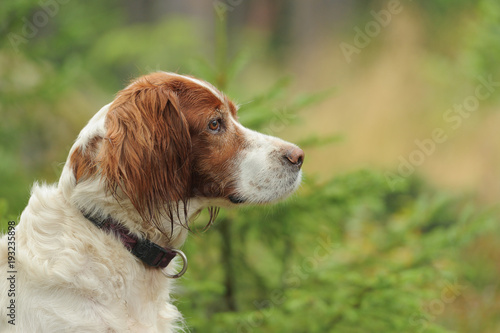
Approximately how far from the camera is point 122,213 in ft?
7.80

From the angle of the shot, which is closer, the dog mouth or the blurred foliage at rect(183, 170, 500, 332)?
the dog mouth

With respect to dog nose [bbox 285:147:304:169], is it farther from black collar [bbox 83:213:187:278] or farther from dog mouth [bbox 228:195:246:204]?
black collar [bbox 83:213:187:278]

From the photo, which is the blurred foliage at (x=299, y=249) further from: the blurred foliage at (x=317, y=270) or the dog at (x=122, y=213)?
the dog at (x=122, y=213)

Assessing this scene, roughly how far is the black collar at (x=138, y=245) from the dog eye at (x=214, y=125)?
58cm

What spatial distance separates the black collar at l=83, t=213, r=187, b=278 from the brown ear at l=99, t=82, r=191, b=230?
0.32 ft

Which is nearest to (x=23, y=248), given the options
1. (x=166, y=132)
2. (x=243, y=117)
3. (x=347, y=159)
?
(x=166, y=132)

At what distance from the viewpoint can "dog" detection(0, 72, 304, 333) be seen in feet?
7.41

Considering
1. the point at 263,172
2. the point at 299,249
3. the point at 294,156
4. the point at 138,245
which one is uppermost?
the point at 294,156

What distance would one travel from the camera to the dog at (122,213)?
7.41 feet

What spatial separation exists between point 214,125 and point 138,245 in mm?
642

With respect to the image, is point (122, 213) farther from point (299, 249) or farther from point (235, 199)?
point (299, 249)

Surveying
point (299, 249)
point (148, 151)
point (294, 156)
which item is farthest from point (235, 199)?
point (299, 249)

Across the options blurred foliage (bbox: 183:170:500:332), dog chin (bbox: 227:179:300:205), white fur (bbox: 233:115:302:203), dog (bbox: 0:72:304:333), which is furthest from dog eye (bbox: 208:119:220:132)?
blurred foliage (bbox: 183:170:500:332)

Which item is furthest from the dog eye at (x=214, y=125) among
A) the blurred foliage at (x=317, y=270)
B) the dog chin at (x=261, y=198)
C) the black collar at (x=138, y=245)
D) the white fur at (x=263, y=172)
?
the blurred foliage at (x=317, y=270)
